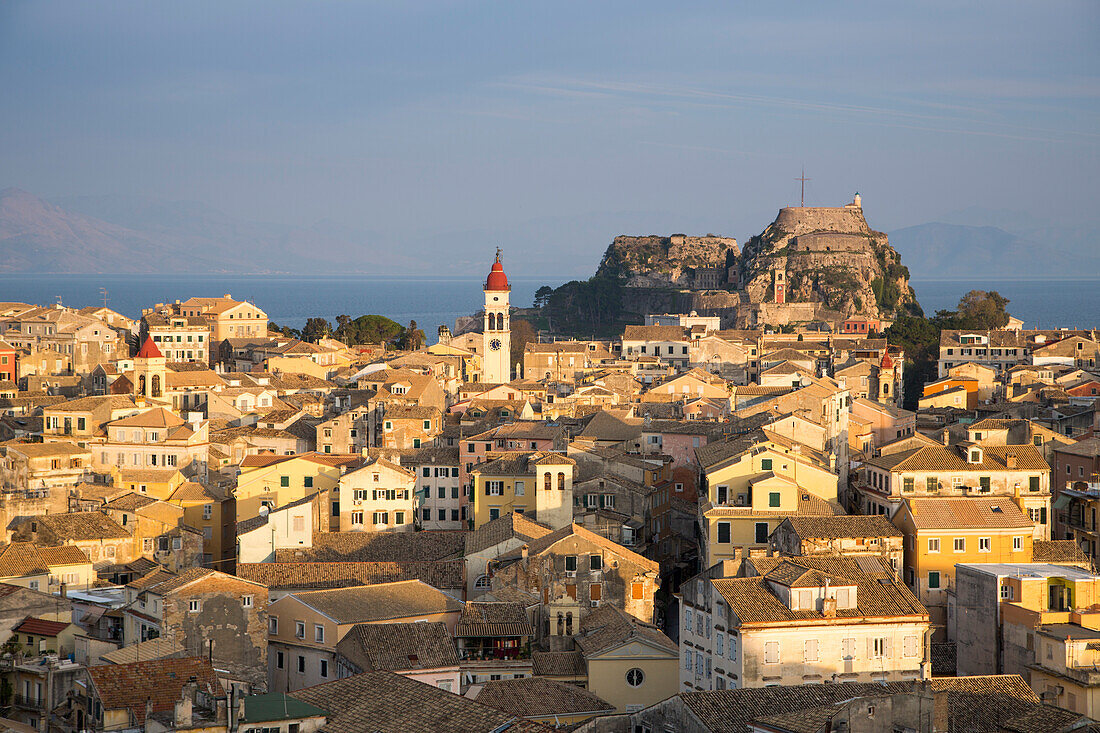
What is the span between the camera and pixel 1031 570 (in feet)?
122

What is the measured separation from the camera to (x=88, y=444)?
56.6 metres

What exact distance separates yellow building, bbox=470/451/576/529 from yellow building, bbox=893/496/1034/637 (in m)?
10.5

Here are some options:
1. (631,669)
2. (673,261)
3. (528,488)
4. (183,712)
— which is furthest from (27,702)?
(673,261)

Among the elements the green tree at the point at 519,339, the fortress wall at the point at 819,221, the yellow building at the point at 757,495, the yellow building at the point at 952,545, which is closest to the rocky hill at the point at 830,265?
the fortress wall at the point at 819,221

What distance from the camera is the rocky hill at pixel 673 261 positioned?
499ft

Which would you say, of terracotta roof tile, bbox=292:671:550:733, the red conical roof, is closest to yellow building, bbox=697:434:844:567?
terracotta roof tile, bbox=292:671:550:733

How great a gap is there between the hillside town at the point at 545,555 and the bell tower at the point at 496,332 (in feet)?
38.0

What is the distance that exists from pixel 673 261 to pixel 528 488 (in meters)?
109

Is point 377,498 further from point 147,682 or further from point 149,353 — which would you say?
point 149,353

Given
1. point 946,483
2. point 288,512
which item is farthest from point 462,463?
point 946,483

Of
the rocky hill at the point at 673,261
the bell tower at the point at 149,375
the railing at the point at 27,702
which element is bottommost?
the railing at the point at 27,702

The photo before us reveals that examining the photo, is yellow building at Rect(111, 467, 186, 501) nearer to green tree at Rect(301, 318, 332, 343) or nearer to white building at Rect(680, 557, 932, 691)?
white building at Rect(680, 557, 932, 691)

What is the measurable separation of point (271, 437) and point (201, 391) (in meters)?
12.9

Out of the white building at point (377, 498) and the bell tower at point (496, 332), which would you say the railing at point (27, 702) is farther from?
the bell tower at point (496, 332)
